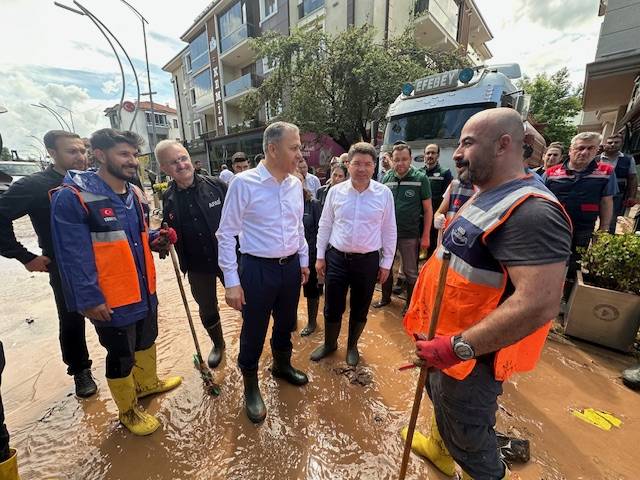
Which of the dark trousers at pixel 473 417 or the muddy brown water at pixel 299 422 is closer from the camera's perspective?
the dark trousers at pixel 473 417

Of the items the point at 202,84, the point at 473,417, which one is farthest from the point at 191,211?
the point at 202,84

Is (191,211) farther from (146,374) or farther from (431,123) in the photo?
(431,123)

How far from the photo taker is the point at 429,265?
1694mm

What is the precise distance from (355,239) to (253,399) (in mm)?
1598

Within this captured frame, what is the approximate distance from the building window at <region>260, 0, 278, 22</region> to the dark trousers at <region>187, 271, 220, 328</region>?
20.4 meters

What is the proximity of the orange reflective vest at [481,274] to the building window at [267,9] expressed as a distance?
21447mm

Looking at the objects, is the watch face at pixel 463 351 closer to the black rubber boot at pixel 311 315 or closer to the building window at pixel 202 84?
the black rubber boot at pixel 311 315

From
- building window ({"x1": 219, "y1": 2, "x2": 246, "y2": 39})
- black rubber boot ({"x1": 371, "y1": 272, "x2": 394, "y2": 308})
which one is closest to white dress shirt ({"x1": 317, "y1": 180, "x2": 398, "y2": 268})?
black rubber boot ({"x1": 371, "y1": 272, "x2": 394, "y2": 308})

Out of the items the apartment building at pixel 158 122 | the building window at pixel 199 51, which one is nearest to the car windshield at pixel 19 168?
the building window at pixel 199 51

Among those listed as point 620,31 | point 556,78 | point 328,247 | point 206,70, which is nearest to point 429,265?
point 328,247

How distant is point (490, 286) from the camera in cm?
126

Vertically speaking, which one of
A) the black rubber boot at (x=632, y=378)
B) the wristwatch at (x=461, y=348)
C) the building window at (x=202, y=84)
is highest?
the building window at (x=202, y=84)

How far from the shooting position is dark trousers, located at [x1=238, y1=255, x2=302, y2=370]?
87.2 inches

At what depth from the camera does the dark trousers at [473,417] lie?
54.9 inches
